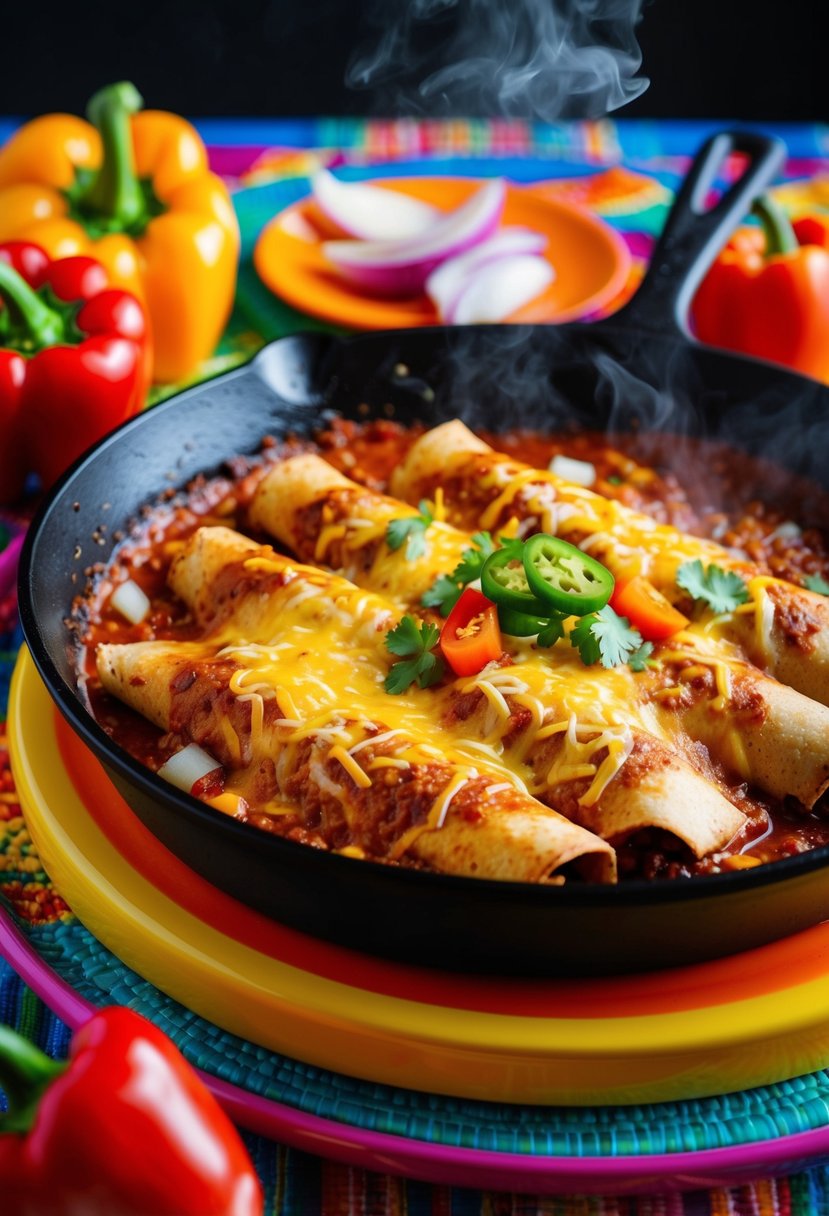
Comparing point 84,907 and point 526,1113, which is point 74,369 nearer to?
point 84,907

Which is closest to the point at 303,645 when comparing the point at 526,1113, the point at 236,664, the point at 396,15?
the point at 236,664

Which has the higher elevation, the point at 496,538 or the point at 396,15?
the point at 396,15

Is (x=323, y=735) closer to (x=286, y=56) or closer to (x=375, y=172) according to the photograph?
(x=375, y=172)

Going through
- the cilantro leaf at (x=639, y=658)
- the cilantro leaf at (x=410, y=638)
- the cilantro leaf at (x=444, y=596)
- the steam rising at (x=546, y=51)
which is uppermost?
the steam rising at (x=546, y=51)

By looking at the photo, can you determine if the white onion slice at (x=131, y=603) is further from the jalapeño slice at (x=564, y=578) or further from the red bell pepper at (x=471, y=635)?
the jalapeño slice at (x=564, y=578)

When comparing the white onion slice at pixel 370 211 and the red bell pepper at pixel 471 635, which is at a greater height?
the red bell pepper at pixel 471 635

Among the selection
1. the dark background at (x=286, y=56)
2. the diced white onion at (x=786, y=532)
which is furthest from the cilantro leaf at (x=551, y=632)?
the dark background at (x=286, y=56)

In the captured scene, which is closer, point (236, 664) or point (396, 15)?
point (236, 664)
